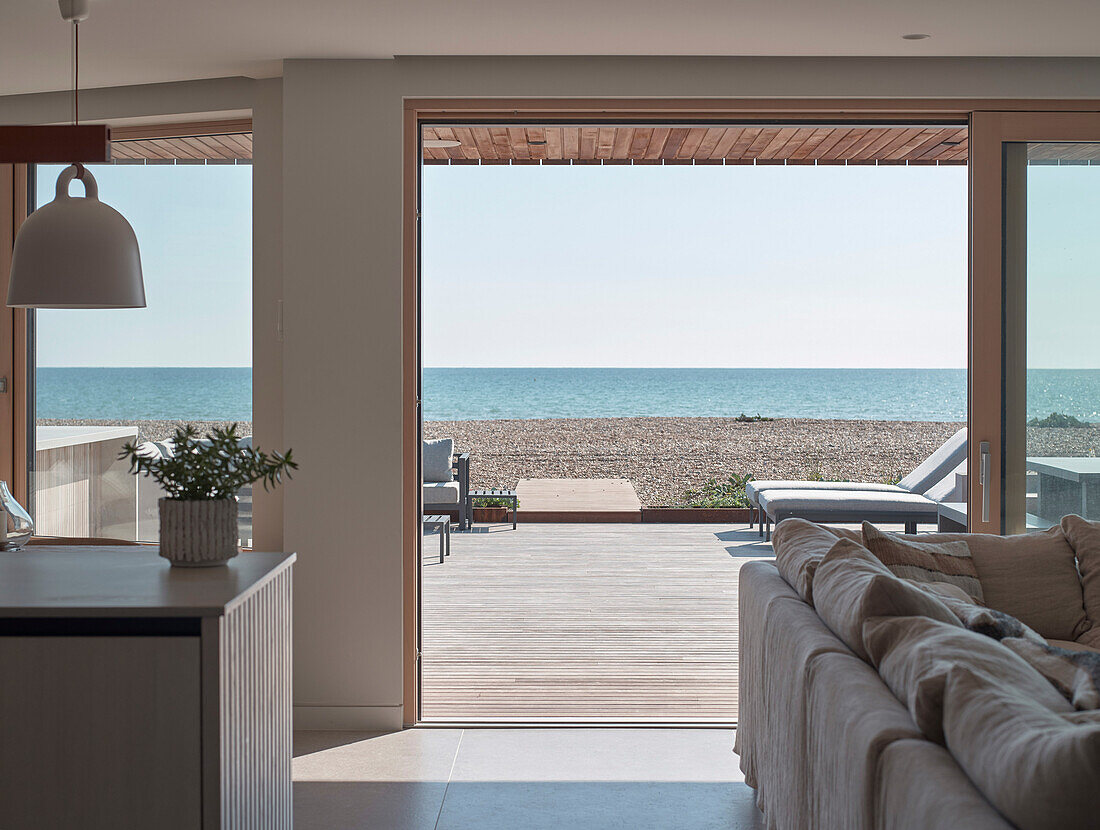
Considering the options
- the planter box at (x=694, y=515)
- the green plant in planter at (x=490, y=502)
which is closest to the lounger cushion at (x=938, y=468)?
the planter box at (x=694, y=515)

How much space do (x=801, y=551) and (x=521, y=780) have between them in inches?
50.0

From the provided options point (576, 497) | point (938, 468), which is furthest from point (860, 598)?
point (576, 497)

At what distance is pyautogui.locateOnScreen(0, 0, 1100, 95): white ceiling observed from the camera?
2.97 m

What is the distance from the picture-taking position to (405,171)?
3623 millimetres

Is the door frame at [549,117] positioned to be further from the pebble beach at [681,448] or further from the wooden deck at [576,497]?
the pebble beach at [681,448]

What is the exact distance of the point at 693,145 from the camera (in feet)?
16.4

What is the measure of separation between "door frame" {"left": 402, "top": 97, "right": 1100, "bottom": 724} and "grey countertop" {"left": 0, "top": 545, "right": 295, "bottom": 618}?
1401 millimetres

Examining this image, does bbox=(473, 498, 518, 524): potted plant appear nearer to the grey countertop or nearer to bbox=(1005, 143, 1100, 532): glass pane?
bbox=(1005, 143, 1100, 532): glass pane

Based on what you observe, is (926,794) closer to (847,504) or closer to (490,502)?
(847,504)

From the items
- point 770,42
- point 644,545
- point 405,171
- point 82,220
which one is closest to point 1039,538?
point 770,42

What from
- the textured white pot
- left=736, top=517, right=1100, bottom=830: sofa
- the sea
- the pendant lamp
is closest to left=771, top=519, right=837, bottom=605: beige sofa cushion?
left=736, top=517, right=1100, bottom=830: sofa

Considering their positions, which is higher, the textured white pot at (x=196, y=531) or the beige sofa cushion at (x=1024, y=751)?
the textured white pot at (x=196, y=531)

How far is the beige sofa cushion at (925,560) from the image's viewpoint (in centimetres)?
281

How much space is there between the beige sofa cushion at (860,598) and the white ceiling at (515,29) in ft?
5.88
